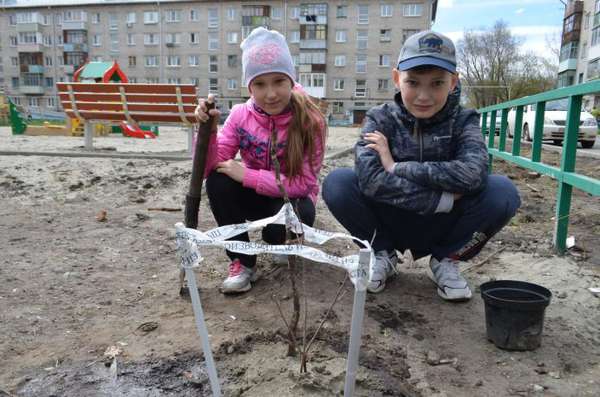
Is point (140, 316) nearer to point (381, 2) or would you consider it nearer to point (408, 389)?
point (408, 389)

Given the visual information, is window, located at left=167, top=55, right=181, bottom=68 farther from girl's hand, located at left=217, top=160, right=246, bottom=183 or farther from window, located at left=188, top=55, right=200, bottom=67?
girl's hand, located at left=217, top=160, right=246, bottom=183

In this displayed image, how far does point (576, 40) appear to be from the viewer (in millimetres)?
48406

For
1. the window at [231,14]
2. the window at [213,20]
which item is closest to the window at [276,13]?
the window at [231,14]

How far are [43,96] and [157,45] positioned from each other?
1566cm

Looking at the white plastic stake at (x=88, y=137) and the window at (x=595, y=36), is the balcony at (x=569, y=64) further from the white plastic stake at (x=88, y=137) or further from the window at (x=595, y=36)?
the white plastic stake at (x=88, y=137)

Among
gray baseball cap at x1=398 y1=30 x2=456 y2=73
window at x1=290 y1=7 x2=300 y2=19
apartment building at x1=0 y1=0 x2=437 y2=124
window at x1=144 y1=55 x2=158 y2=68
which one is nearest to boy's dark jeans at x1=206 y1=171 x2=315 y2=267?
gray baseball cap at x1=398 y1=30 x2=456 y2=73

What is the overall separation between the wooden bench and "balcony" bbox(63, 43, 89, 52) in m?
51.4

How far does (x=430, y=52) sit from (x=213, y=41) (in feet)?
169

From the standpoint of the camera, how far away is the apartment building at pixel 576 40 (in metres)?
45.0

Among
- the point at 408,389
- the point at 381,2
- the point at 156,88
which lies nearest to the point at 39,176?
the point at 156,88

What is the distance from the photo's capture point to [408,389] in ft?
5.11

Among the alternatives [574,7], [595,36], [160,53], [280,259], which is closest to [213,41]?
[160,53]

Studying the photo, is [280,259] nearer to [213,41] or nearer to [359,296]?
[359,296]

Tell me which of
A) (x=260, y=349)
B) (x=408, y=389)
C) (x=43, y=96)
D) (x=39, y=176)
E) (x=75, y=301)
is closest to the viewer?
(x=408, y=389)
